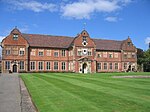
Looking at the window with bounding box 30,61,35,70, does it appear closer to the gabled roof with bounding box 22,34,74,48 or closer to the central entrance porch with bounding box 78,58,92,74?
the gabled roof with bounding box 22,34,74,48

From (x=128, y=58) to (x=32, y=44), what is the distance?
97.5 feet

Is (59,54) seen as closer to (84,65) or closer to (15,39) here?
(84,65)

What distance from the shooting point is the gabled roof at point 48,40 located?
60219 mm

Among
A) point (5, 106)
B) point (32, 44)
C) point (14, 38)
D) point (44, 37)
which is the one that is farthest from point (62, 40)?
point (5, 106)

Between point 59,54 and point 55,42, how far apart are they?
3.53m

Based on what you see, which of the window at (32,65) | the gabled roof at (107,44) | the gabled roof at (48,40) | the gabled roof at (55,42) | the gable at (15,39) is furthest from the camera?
the gabled roof at (107,44)

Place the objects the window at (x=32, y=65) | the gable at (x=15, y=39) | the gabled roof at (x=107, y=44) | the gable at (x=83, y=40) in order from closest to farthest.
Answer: the gable at (x=15, y=39)
the window at (x=32, y=65)
the gable at (x=83, y=40)
the gabled roof at (x=107, y=44)

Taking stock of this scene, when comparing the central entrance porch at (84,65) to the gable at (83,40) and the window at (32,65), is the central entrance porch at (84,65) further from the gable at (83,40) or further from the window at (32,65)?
the window at (32,65)

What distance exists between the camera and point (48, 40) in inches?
2474

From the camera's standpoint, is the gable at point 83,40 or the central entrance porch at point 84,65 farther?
the gable at point 83,40

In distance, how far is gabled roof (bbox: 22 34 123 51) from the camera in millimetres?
60438

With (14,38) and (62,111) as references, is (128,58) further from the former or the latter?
Result: (62,111)

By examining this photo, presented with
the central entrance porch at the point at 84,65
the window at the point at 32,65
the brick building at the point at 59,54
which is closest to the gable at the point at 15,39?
the brick building at the point at 59,54

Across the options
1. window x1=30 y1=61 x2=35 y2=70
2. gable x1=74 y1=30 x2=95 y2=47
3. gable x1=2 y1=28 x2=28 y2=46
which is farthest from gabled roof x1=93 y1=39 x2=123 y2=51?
gable x1=2 y1=28 x2=28 y2=46
